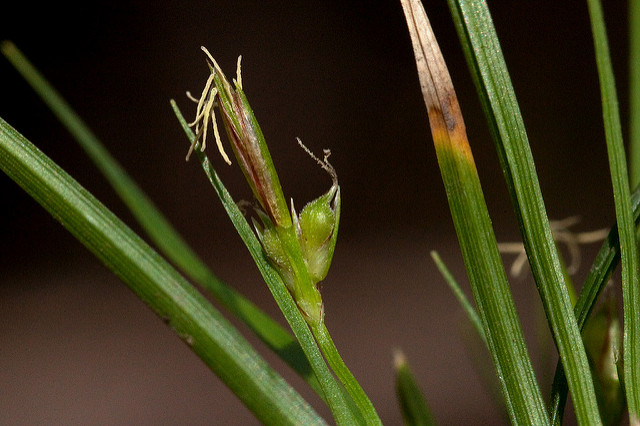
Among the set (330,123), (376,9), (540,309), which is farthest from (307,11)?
(540,309)

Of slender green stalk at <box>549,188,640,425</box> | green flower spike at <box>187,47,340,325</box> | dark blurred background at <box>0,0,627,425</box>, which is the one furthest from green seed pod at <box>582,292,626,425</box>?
dark blurred background at <box>0,0,627,425</box>

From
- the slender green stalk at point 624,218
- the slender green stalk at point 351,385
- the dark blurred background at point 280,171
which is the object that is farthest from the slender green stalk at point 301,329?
the dark blurred background at point 280,171

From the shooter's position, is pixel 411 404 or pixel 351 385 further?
pixel 411 404

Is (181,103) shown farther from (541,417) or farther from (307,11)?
(541,417)

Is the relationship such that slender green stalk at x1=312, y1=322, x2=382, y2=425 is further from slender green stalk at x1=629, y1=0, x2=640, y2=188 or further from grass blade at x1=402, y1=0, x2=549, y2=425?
slender green stalk at x1=629, y1=0, x2=640, y2=188

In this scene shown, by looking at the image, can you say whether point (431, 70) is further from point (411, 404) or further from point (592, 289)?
point (411, 404)

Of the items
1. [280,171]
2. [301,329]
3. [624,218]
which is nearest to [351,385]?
[301,329]
